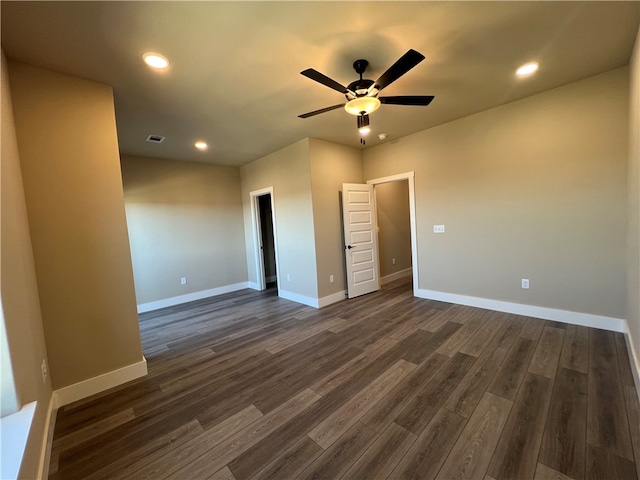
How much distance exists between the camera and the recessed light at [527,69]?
8.01ft

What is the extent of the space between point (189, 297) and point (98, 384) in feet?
9.35

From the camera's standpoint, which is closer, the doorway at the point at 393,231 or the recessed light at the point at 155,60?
the recessed light at the point at 155,60

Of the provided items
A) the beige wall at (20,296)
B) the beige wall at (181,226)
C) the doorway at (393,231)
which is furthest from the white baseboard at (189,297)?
the doorway at (393,231)

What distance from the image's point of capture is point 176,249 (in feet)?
16.2

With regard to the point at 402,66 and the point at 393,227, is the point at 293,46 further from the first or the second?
the point at 393,227

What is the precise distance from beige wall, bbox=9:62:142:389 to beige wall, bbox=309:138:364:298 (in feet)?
8.41

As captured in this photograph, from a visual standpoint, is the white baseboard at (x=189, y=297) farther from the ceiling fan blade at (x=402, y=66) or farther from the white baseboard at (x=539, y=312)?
the ceiling fan blade at (x=402, y=66)

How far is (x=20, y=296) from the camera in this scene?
1549 mm

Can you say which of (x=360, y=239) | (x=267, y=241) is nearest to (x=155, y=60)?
(x=360, y=239)

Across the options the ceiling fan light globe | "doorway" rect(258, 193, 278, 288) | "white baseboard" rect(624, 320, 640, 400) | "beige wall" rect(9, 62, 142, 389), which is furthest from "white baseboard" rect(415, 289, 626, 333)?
"beige wall" rect(9, 62, 142, 389)

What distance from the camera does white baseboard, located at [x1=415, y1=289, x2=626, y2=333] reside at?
2.81 m

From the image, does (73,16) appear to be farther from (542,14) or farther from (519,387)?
(519,387)

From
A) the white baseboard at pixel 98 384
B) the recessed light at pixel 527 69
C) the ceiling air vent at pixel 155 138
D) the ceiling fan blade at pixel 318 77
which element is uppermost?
the ceiling air vent at pixel 155 138

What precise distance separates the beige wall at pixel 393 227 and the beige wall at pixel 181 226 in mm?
3134
